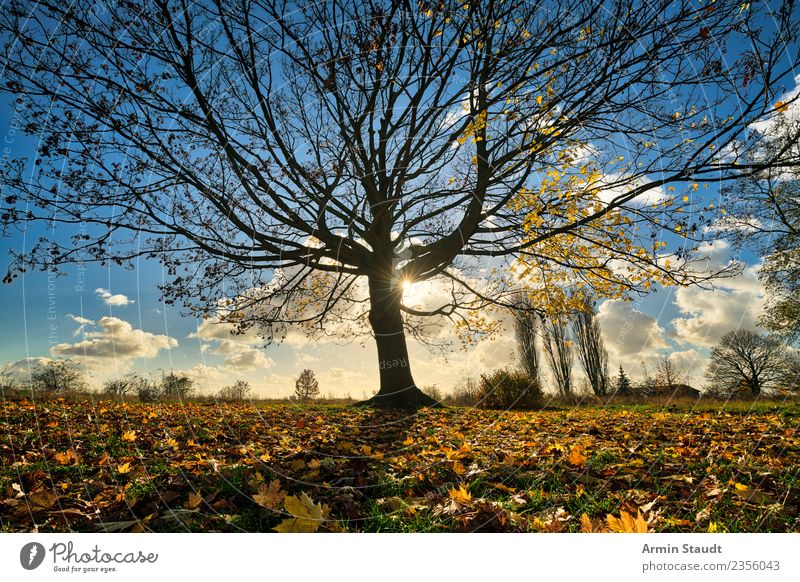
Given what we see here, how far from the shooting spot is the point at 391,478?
2779mm

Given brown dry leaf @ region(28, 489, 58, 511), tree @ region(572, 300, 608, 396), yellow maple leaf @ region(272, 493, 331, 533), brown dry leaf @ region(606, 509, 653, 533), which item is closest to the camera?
brown dry leaf @ region(606, 509, 653, 533)

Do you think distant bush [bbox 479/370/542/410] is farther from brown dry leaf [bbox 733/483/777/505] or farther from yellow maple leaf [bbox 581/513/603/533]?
yellow maple leaf [bbox 581/513/603/533]

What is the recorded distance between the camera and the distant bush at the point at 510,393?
935 centimetres

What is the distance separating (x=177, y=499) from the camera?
2467mm

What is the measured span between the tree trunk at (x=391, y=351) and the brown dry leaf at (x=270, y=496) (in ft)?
16.8

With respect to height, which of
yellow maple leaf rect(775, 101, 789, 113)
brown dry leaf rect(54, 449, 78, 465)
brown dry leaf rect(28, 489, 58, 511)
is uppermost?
yellow maple leaf rect(775, 101, 789, 113)

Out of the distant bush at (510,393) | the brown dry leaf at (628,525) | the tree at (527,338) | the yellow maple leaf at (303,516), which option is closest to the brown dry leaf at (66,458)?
the yellow maple leaf at (303,516)

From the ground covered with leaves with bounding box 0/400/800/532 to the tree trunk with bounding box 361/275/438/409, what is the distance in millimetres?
2883

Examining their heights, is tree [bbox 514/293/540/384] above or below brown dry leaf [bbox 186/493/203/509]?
above

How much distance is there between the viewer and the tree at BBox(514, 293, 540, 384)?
7789 mm

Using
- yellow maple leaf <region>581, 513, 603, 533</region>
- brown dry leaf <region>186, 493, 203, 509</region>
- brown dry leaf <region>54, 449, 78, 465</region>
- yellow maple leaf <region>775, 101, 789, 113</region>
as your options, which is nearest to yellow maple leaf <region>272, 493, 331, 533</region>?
brown dry leaf <region>186, 493, 203, 509</region>

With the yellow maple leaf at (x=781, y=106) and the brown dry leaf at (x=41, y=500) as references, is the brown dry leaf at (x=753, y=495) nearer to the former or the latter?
the yellow maple leaf at (x=781, y=106)
